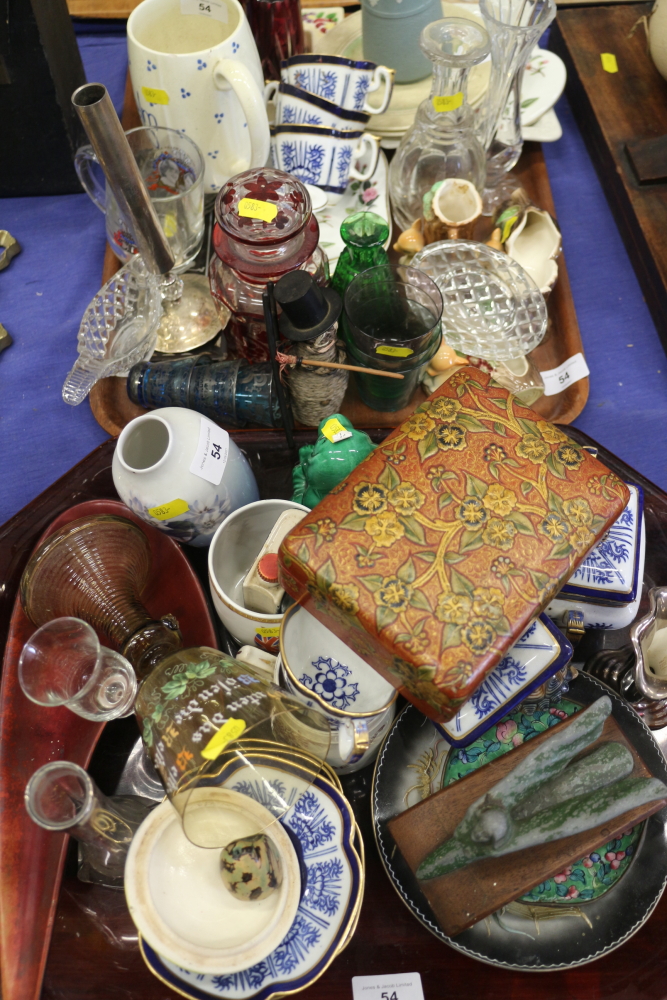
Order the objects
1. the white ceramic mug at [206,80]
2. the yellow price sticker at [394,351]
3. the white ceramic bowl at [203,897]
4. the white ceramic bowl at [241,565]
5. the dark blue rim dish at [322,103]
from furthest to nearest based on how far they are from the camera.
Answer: the dark blue rim dish at [322,103]
the white ceramic mug at [206,80]
the yellow price sticker at [394,351]
the white ceramic bowl at [241,565]
the white ceramic bowl at [203,897]

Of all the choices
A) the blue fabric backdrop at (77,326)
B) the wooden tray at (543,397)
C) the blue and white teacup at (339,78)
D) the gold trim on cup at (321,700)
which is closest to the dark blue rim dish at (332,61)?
the blue and white teacup at (339,78)

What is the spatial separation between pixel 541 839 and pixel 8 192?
1.16 metres

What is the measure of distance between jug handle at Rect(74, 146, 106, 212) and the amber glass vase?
0.53 m

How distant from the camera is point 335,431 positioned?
0.63 m

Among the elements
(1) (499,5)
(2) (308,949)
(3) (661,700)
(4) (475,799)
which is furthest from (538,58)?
(2) (308,949)

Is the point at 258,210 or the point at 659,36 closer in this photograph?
the point at 258,210

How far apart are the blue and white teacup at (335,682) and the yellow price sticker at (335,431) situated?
16 cm

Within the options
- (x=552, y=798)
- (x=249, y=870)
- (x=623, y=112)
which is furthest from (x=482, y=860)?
(x=623, y=112)

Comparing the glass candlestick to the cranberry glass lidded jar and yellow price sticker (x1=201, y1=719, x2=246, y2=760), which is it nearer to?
yellow price sticker (x1=201, y1=719, x2=246, y2=760)

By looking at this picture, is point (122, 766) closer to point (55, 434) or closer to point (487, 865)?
point (487, 865)

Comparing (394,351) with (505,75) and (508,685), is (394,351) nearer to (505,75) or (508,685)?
(508,685)

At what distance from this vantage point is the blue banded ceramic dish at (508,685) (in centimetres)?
54

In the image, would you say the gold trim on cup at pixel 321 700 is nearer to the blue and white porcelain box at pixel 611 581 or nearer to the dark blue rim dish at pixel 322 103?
the blue and white porcelain box at pixel 611 581

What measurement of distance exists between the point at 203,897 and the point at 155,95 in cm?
88
